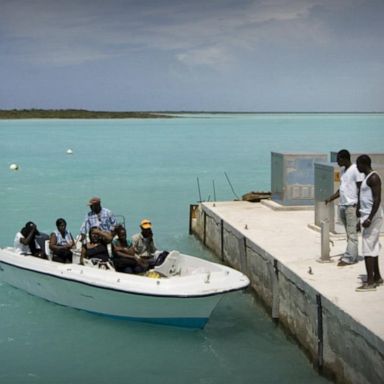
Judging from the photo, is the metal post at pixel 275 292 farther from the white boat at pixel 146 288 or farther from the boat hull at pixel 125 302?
the boat hull at pixel 125 302

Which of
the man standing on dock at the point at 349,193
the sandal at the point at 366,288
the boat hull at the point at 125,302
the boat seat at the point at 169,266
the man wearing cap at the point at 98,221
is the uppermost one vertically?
the man standing on dock at the point at 349,193

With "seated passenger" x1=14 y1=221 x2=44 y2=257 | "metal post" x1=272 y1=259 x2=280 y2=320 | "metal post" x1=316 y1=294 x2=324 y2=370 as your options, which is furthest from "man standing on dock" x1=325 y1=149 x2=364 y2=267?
"seated passenger" x1=14 y1=221 x2=44 y2=257

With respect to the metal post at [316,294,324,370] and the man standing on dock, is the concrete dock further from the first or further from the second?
the man standing on dock

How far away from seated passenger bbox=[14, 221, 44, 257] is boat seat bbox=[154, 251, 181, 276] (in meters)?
2.61

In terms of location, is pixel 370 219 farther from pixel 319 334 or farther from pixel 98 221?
pixel 98 221

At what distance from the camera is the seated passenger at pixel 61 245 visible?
1277cm

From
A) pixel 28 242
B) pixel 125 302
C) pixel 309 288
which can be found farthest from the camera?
pixel 28 242

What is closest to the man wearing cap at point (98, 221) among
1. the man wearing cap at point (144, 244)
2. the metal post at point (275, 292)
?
the man wearing cap at point (144, 244)

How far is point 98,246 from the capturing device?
12.2m

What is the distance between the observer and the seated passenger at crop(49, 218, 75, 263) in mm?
12766

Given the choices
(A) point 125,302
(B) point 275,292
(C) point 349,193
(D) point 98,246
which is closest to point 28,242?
(D) point 98,246

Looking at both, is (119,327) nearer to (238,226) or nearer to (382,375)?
(238,226)

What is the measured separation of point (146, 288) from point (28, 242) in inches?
135

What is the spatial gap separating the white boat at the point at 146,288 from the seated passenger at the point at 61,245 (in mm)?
288
